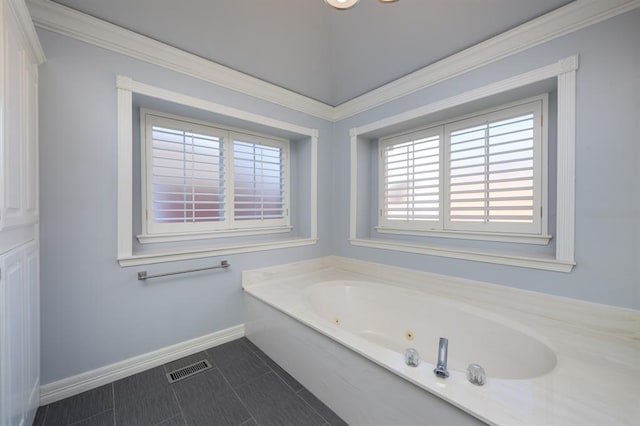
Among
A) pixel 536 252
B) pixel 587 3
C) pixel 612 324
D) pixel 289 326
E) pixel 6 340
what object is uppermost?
pixel 587 3

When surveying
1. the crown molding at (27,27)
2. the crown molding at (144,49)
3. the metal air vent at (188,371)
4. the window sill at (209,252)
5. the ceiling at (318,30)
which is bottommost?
the metal air vent at (188,371)

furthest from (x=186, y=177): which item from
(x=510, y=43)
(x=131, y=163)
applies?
(x=510, y=43)

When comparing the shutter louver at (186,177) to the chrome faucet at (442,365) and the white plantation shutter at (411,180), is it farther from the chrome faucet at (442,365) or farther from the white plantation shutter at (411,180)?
the chrome faucet at (442,365)

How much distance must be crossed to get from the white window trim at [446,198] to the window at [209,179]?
4.08 feet

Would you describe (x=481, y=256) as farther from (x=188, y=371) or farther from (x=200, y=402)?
(x=188, y=371)

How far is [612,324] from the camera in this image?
141 centimetres

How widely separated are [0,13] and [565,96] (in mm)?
2747

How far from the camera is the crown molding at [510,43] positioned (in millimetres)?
1430

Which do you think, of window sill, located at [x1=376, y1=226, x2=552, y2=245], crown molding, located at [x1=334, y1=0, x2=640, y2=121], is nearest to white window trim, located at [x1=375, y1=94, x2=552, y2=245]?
window sill, located at [x1=376, y1=226, x2=552, y2=245]

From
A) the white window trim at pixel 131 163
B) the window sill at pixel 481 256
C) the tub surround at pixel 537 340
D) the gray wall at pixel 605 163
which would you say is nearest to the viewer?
the tub surround at pixel 537 340

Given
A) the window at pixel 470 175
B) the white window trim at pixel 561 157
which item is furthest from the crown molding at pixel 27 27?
the window at pixel 470 175

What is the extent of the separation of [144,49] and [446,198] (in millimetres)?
2685

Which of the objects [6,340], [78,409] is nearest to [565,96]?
[6,340]

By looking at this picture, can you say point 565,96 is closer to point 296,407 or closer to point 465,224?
point 465,224
